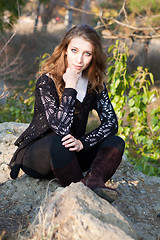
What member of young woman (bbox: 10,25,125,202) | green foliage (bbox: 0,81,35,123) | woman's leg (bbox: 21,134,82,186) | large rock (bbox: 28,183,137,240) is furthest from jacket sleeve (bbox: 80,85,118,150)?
green foliage (bbox: 0,81,35,123)

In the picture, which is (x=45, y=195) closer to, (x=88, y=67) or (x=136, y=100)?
(x=88, y=67)

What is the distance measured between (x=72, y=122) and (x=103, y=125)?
0.28m

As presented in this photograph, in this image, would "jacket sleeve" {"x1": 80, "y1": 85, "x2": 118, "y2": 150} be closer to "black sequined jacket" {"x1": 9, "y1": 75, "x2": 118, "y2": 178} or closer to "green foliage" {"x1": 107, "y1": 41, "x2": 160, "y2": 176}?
"black sequined jacket" {"x1": 9, "y1": 75, "x2": 118, "y2": 178}

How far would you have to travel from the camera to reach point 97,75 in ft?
7.64

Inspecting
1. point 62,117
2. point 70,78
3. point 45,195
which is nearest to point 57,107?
point 62,117

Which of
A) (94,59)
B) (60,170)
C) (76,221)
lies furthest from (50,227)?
(94,59)

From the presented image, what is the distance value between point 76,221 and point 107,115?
1.11m

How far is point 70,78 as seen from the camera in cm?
205

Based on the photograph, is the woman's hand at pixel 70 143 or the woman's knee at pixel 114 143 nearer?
the woman's hand at pixel 70 143

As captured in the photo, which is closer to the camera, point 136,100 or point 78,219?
point 78,219

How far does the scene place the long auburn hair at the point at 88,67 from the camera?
2084 mm

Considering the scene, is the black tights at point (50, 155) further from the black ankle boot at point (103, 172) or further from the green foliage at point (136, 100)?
the green foliage at point (136, 100)

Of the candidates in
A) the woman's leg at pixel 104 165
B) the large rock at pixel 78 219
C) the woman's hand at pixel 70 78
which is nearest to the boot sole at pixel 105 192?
the woman's leg at pixel 104 165

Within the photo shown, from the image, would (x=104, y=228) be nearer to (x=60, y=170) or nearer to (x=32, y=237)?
(x=32, y=237)
